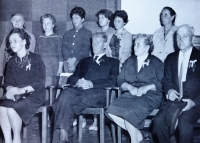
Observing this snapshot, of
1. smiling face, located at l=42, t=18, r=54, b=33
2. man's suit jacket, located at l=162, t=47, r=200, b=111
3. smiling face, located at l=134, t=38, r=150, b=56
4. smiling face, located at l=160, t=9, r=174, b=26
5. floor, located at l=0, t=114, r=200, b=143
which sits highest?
smiling face, located at l=160, t=9, r=174, b=26

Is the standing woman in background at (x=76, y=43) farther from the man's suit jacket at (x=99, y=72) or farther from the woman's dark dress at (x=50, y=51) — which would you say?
the man's suit jacket at (x=99, y=72)

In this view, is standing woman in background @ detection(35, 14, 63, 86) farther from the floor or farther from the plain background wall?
the plain background wall

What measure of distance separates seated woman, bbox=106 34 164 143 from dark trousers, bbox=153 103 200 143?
152mm

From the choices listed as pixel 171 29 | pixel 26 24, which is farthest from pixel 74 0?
pixel 171 29

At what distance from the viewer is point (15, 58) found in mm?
2850

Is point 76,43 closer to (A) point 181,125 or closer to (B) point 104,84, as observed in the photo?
(B) point 104,84

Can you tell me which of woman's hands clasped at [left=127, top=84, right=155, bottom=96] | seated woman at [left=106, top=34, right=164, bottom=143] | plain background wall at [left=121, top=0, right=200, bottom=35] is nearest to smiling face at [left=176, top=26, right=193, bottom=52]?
seated woman at [left=106, top=34, right=164, bottom=143]

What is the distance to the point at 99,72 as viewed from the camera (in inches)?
123

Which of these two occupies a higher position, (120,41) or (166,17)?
(166,17)

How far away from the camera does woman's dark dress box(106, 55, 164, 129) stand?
2670 mm

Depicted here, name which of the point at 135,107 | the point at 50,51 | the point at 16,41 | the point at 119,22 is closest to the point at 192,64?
the point at 135,107

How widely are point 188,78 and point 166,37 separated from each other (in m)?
1.16

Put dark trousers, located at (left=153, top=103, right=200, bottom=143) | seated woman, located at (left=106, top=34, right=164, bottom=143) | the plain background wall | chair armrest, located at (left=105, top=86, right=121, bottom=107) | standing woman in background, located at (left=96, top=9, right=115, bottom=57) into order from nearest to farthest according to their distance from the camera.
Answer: dark trousers, located at (left=153, top=103, right=200, bottom=143), seated woman, located at (left=106, top=34, right=164, bottom=143), chair armrest, located at (left=105, top=86, right=121, bottom=107), standing woman in background, located at (left=96, top=9, right=115, bottom=57), the plain background wall

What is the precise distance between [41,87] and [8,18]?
77.6 inches
